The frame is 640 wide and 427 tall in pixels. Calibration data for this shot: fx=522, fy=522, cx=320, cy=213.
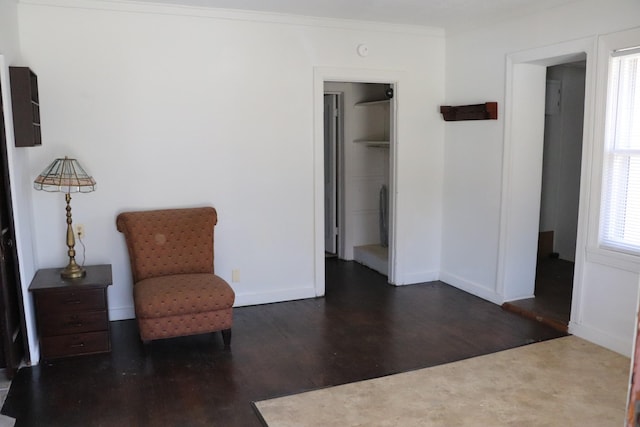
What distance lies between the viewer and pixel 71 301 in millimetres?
3592

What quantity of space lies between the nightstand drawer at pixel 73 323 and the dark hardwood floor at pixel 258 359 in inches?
8.2

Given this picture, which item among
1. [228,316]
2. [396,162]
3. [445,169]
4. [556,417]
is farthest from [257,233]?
[556,417]

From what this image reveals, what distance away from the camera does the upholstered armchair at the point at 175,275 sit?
367 centimetres

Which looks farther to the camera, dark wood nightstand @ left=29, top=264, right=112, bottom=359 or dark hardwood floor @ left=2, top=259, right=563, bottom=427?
dark wood nightstand @ left=29, top=264, right=112, bottom=359

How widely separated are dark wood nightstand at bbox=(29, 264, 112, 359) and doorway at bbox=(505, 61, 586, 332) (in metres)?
4.72

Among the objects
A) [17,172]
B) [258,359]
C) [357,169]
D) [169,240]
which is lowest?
[258,359]

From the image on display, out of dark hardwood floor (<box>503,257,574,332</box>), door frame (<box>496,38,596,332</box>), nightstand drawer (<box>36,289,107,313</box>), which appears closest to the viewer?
nightstand drawer (<box>36,289,107,313</box>)

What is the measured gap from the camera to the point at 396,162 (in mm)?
5262

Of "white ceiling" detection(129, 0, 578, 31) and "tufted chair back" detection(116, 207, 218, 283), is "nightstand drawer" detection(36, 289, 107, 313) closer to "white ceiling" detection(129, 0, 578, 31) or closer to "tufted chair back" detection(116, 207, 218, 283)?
"tufted chair back" detection(116, 207, 218, 283)

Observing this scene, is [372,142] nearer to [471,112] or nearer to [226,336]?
[471,112]

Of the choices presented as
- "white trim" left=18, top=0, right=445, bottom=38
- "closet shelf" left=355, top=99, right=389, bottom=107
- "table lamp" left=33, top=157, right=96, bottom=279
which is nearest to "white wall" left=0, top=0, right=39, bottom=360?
"table lamp" left=33, top=157, right=96, bottom=279

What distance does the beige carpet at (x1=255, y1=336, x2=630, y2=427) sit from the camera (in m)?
2.83

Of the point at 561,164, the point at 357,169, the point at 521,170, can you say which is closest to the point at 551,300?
the point at 521,170

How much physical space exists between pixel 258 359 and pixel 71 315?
1.33m
